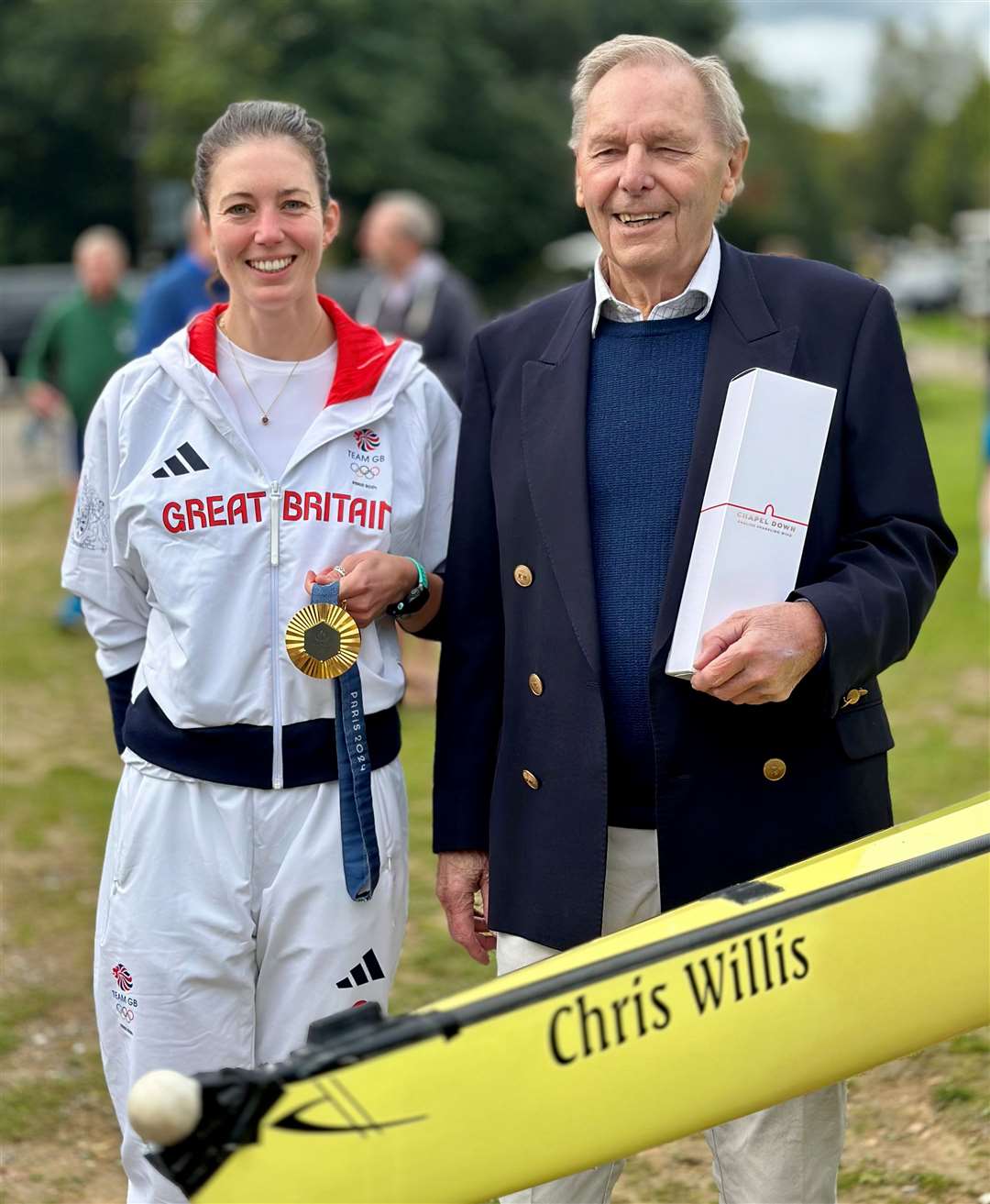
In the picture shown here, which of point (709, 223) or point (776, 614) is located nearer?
point (776, 614)

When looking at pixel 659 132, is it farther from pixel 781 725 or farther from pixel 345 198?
pixel 345 198

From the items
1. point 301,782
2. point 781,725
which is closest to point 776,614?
point 781,725

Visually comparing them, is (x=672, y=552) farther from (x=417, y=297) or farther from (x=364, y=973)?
(x=417, y=297)

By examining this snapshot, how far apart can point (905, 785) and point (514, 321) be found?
14.8 ft

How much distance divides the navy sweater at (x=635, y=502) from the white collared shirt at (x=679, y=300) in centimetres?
2

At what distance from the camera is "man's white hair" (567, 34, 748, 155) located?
277 cm

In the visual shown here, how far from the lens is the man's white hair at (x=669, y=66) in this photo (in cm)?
277

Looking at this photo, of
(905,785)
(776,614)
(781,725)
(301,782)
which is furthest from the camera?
(905,785)

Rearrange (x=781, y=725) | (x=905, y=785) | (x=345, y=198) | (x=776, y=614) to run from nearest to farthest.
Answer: (x=776, y=614) → (x=781, y=725) → (x=905, y=785) → (x=345, y=198)

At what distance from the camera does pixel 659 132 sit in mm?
2730

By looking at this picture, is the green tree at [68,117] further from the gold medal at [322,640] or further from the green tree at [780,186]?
the gold medal at [322,640]

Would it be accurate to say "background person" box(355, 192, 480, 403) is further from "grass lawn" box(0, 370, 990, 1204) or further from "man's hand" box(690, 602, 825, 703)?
"man's hand" box(690, 602, 825, 703)

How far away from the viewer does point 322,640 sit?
280 centimetres

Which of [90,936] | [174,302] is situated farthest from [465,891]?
[174,302]
